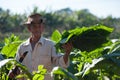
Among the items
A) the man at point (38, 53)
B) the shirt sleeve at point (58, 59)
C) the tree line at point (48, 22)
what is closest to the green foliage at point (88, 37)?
the shirt sleeve at point (58, 59)

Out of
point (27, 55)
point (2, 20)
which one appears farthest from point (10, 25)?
point (27, 55)

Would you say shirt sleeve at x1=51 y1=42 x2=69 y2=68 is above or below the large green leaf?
below

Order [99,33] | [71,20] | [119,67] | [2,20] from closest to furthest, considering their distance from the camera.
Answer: [119,67], [99,33], [2,20], [71,20]

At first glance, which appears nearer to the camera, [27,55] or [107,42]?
[107,42]

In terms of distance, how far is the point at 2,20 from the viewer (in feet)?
75.6

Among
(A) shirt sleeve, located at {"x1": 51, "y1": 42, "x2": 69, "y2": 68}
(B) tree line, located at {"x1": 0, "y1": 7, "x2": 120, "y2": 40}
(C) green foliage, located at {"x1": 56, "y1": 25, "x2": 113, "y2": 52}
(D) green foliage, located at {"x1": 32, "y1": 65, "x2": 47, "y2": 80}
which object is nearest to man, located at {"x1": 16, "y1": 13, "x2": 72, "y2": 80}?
(A) shirt sleeve, located at {"x1": 51, "y1": 42, "x2": 69, "y2": 68}

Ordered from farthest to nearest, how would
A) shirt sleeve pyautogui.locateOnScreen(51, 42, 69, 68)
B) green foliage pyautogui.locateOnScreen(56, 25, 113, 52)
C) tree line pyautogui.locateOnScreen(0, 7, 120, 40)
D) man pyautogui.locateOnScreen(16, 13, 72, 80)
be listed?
tree line pyautogui.locateOnScreen(0, 7, 120, 40) → man pyautogui.locateOnScreen(16, 13, 72, 80) → shirt sleeve pyautogui.locateOnScreen(51, 42, 69, 68) → green foliage pyautogui.locateOnScreen(56, 25, 113, 52)

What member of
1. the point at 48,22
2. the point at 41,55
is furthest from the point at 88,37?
the point at 48,22

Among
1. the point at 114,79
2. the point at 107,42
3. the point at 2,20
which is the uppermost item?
the point at 107,42

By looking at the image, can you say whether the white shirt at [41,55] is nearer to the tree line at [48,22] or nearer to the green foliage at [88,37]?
the green foliage at [88,37]

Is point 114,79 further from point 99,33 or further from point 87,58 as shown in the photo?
point 99,33

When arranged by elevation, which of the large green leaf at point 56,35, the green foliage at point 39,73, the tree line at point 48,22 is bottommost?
the tree line at point 48,22

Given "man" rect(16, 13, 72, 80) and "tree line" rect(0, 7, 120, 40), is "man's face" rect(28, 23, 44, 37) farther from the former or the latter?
"tree line" rect(0, 7, 120, 40)

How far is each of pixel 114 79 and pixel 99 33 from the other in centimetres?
62
